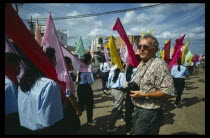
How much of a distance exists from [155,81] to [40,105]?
56.5 inches

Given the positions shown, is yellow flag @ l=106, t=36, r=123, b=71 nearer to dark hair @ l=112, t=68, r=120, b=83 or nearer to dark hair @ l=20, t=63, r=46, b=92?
dark hair @ l=112, t=68, r=120, b=83

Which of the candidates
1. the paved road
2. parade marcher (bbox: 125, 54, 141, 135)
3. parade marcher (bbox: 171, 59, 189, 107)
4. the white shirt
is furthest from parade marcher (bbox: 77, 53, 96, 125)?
parade marcher (bbox: 171, 59, 189, 107)

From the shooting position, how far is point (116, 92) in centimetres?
377

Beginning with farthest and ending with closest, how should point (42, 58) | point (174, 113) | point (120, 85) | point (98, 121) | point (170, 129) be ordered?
point (174, 113) → point (98, 121) → point (170, 129) → point (120, 85) → point (42, 58)

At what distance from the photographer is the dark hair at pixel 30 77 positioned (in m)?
1.74

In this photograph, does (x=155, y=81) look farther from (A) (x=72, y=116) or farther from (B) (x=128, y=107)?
(B) (x=128, y=107)

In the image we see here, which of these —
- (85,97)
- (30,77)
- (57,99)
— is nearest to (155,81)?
(57,99)

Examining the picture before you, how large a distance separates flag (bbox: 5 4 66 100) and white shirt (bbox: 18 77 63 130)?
0.17 meters

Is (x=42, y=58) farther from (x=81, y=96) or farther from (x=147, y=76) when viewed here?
(x=81, y=96)

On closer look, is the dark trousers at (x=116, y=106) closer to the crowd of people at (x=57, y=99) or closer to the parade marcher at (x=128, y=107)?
the parade marcher at (x=128, y=107)

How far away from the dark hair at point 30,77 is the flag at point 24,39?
0.21 ft

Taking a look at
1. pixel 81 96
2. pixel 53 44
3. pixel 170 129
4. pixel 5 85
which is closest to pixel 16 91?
pixel 5 85

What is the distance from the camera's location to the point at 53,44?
2410 mm

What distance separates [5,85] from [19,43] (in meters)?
0.55
